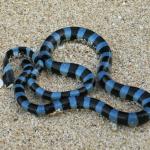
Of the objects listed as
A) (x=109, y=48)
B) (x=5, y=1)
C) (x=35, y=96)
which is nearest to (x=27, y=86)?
(x=35, y=96)

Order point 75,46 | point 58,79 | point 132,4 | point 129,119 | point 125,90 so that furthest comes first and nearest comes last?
point 132,4, point 75,46, point 58,79, point 125,90, point 129,119

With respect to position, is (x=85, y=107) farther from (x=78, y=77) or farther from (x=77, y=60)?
(x=77, y=60)

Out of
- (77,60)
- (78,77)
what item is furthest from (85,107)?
(77,60)

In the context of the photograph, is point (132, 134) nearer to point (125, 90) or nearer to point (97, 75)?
point (125, 90)

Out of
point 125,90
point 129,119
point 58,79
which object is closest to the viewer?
point 129,119
